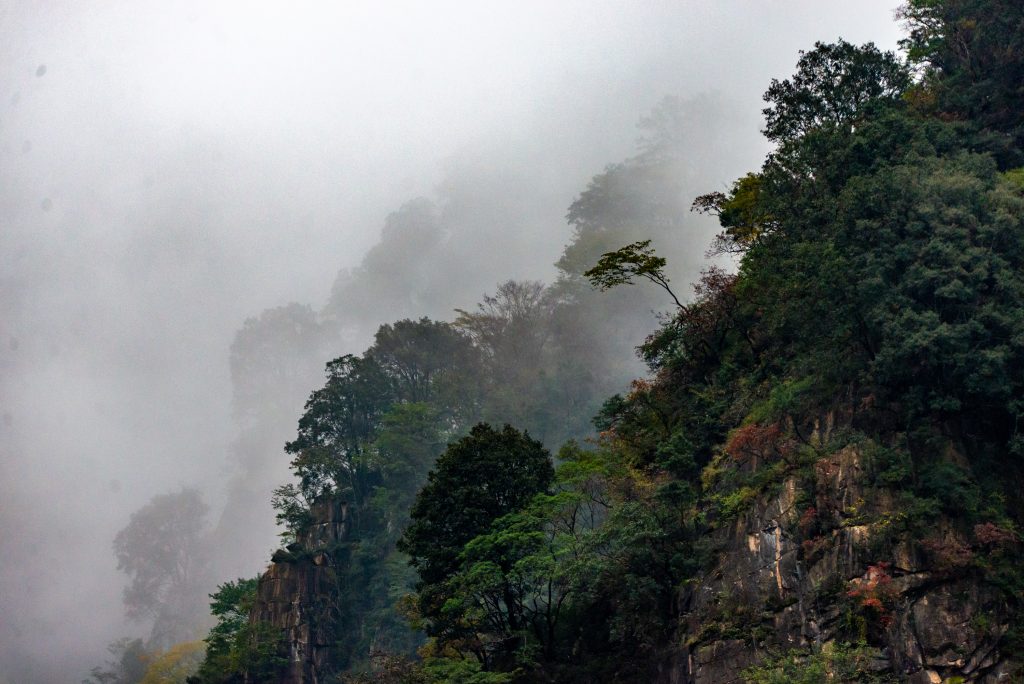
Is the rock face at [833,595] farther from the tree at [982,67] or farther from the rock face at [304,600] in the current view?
the rock face at [304,600]

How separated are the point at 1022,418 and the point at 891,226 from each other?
5.28m

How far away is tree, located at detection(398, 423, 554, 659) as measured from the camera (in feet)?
89.4

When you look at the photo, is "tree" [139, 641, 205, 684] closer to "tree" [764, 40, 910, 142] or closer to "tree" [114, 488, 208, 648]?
"tree" [114, 488, 208, 648]

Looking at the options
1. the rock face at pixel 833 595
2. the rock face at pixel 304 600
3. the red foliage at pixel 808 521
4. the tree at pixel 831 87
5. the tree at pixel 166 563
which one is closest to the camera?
the rock face at pixel 833 595

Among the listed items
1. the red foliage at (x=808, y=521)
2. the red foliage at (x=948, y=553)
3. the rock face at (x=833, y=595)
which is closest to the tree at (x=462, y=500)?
the rock face at (x=833, y=595)

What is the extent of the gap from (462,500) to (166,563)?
6631 cm

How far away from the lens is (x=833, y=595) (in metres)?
20.7

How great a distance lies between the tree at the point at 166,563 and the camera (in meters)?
79.9

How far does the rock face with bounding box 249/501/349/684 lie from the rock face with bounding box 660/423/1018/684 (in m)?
24.9

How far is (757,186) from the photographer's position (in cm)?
3170

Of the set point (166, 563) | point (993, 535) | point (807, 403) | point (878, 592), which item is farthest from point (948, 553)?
point (166, 563)

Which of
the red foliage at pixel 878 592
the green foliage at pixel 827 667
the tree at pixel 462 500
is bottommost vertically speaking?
the green foliage at pixel 827 667

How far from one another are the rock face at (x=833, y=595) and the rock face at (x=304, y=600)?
81.9ft

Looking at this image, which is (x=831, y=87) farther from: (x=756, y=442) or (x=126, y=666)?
(x=126, y=666)
